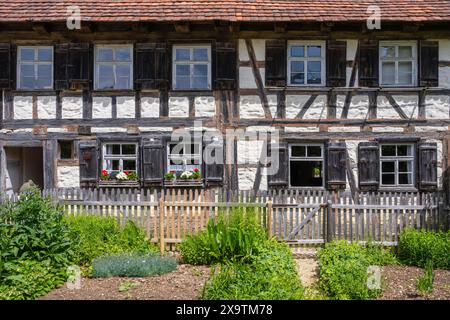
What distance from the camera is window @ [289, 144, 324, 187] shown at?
11.1 meters

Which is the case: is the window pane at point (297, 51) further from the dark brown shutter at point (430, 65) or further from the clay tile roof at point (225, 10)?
the dark brown shutter at point (430, 65)

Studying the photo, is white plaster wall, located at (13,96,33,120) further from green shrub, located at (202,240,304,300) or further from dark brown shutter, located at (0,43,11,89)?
green shrub, located at (202,240,304,300)

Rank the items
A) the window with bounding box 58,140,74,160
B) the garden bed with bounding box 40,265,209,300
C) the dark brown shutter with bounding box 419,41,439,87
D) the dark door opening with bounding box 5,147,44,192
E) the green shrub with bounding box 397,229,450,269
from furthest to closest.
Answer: the dark door opening with bounding box 5,147,44,192
the window with bounding box 58,140,74,160
the dark brown shutter with bounding box 419,41,439,87
the green shrub with bounding box 397,229,450,269
the garden bed with bounding box 40,265,209,300

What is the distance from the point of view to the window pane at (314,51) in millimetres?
11000

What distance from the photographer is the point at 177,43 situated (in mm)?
10930

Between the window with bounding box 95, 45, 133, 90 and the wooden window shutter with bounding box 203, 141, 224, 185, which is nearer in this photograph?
the wooden window shutter with bounding box 203, 141, 224, 185

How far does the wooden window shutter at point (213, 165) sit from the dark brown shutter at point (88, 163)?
3.09m

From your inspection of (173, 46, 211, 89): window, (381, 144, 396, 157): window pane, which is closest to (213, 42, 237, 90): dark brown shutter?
(173, 46, 211, 89): window

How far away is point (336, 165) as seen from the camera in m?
10.9

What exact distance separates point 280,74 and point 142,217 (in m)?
5.44

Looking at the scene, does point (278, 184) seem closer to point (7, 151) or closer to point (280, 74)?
point (280, 74)

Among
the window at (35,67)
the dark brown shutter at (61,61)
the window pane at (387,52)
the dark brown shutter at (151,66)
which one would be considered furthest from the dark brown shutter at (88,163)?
the window pane at (387,52)

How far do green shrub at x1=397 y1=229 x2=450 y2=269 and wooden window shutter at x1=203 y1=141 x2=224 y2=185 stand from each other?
4.87 m

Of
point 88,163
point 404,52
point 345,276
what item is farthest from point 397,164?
point 88,163
